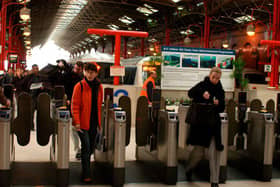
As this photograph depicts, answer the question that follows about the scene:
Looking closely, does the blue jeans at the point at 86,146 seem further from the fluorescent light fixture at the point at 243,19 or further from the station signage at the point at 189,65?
the fluorescent light fixture at the point at 243,19

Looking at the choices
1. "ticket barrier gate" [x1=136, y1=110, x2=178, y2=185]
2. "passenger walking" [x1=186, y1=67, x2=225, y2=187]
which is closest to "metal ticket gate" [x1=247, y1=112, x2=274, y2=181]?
"passenger walking" [x1=186, y1=67, x2=225, y2=187]

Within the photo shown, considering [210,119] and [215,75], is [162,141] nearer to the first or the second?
[210,119]

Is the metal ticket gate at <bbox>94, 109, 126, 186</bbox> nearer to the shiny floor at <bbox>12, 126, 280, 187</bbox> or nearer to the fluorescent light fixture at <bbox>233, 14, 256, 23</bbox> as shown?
the shiny floor at <bbox>12, 126, 280, 187</bbox>

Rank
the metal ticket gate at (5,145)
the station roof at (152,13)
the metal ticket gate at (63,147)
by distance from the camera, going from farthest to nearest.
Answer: the station roof at (152,13) < the metal ticket gate at (63,147) < the metal ticket gate at (5,145)

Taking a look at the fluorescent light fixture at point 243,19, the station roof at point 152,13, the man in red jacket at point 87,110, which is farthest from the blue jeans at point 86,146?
the fluorescent light fixture at point 243,19

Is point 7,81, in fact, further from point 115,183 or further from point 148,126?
point 115,183

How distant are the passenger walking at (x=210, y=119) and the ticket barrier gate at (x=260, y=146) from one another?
1033 millimetres

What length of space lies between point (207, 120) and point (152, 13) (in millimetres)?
23672

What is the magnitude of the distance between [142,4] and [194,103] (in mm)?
21759

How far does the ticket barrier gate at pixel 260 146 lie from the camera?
553 centimetres

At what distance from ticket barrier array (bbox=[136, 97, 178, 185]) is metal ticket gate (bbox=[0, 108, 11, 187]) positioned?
2160 mm

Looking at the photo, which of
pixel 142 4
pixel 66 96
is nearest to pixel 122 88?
pixel 66 96

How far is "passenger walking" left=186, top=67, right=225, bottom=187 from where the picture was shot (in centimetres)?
487

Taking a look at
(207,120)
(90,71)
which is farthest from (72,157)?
(207,120)
